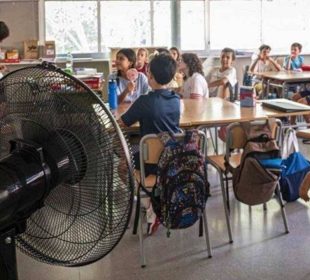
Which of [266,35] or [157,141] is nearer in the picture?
[157,141]

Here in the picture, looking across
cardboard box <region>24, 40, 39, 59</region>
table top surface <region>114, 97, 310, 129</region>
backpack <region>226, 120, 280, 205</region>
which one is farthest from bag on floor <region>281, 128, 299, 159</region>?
cardboard box <region>24, 40, 39, 59</region>

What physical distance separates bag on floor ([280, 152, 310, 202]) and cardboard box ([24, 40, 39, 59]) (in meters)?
4.54

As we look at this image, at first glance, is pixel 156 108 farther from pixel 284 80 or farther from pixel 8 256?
pixel 284 80

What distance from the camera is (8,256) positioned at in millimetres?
940

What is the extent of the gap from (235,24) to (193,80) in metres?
4.03

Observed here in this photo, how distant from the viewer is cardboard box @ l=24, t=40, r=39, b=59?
661 cm

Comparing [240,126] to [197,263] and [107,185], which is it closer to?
[197,263]

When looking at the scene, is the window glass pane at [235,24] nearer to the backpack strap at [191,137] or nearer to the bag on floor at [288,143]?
the bag on floor at [288,143]

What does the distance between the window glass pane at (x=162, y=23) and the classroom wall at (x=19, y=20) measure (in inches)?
72.3

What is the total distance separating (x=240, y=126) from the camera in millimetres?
2766

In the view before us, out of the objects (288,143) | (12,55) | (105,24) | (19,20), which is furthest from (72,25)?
(288,143)

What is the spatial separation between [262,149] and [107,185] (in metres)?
1.91

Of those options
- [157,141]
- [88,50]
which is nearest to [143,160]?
[157,141]

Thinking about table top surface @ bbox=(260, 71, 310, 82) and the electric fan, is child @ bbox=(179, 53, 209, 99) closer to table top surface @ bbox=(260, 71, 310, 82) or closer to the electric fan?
table top surface @ bbox=(260, 71, 310, 82)
